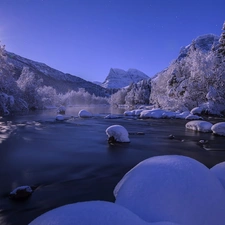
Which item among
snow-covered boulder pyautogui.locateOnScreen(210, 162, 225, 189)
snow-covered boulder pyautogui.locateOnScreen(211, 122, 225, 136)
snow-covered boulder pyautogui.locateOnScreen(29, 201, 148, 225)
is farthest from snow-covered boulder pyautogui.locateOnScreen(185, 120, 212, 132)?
snow-covered boulder pyautogui.locateOnScreen(29, 201, 148, 225)

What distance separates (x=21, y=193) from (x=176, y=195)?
3.78m

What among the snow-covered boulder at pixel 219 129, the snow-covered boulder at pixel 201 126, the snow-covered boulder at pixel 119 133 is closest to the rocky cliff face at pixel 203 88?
the snow-covered boulder at pixel 201 126

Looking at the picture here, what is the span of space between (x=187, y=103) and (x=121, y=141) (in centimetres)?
2521

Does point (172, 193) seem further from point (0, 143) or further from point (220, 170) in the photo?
point (0, 143)

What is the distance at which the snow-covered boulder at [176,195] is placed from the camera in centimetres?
241

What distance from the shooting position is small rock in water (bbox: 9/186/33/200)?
4593 mm

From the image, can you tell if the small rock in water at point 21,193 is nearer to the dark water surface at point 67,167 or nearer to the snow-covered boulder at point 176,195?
the dark water surface at point 67,167

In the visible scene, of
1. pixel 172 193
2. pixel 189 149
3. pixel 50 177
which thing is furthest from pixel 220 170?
pixel 189 149

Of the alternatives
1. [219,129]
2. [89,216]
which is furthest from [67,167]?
[219,129]

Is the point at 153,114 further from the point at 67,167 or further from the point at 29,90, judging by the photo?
the point at 29,90

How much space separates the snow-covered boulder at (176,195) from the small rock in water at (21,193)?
300cm

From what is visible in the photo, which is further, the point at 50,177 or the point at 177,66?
the point at 177,66

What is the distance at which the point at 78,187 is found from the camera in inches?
207

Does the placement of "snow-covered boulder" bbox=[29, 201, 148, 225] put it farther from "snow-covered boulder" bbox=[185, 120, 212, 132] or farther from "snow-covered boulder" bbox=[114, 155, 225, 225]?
"snow-covered boulder" bbox=[185, 120, 212, 132]
